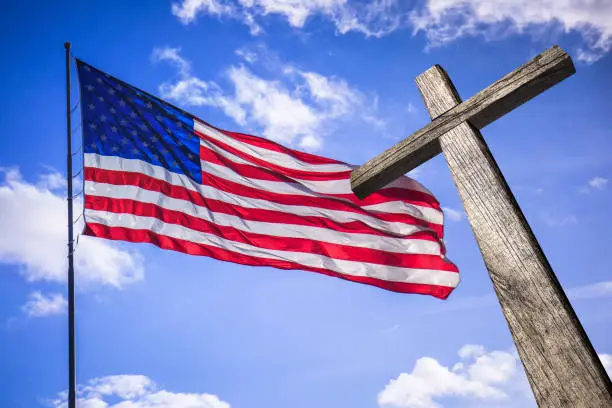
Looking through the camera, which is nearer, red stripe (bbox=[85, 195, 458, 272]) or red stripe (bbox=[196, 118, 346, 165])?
red stripe (bbox=[85, 195, 458, 272])

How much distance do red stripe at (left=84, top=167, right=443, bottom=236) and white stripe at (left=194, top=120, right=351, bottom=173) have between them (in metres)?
0.46

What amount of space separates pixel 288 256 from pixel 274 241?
0.85 feet

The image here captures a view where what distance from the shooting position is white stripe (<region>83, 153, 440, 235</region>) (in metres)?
6.43

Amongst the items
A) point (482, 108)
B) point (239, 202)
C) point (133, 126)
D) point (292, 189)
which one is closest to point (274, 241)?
point (239, 202)

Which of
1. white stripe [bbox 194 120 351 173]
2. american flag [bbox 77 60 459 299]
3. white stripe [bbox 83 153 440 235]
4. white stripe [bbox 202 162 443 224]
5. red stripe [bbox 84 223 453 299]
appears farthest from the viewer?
white stripe [bbox 194 120 351 173]

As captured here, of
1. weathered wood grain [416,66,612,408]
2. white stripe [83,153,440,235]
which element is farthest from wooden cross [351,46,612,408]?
white stripe [83,153,440,235]

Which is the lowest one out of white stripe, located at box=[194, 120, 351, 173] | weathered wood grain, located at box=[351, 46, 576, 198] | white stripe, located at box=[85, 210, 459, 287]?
weathered wood grain, located at box=[351, 46, 576, 198]

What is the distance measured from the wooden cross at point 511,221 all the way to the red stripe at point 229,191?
3.10m

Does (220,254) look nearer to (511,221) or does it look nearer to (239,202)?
(239,202)

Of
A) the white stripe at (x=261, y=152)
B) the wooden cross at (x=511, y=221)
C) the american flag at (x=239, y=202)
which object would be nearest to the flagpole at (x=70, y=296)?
the american flag at (x=239, y=202)

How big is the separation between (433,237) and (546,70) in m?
4.02

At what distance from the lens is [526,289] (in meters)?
2.56

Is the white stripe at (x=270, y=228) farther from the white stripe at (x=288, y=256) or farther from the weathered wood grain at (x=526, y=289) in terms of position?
the weathered wood grain at (x=526, y=289)

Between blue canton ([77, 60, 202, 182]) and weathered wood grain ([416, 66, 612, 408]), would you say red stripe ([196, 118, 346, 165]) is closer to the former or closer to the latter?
blue canton ([77, 60, 202, 182])
